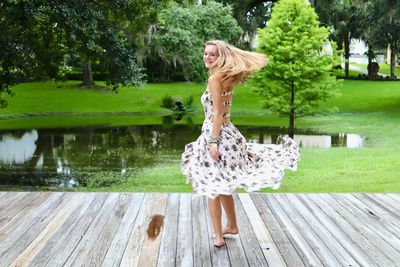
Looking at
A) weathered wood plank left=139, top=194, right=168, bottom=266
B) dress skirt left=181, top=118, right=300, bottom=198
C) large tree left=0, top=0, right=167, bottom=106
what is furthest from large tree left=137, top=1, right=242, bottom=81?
dress skirt left=181, top=118, right=300, bottom=198

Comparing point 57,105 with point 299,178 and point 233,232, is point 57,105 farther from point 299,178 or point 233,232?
point 233,232

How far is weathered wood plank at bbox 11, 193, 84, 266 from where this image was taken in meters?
3.69

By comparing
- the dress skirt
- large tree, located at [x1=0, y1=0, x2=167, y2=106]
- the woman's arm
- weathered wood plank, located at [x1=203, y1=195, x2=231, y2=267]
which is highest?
large tree, located at [x1=0, y1=0, x2=167, y2=106]

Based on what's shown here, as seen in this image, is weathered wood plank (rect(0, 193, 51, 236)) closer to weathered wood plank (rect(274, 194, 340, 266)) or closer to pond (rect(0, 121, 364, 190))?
weathered wood plank (rect(274, 194, 340, 266))

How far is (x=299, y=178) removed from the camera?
9.13 m

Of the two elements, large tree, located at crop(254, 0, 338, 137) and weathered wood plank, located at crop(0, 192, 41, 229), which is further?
large tree, located at crop(254, 0, 338, 137)

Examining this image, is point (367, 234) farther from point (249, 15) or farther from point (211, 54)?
point (249, 15)

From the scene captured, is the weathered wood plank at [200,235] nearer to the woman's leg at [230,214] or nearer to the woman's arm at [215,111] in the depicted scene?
the woman's leg at [230,214]

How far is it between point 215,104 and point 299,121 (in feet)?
60.4

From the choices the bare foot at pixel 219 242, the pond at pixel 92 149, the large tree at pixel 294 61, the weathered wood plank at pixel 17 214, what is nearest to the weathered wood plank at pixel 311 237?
the bare foot at pixel 219 242

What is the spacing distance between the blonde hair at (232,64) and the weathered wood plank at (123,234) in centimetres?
139

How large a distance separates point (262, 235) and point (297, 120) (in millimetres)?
18220

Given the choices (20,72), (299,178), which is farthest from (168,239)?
(20,72)

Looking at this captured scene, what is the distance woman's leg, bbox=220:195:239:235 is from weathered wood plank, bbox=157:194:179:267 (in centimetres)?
42
